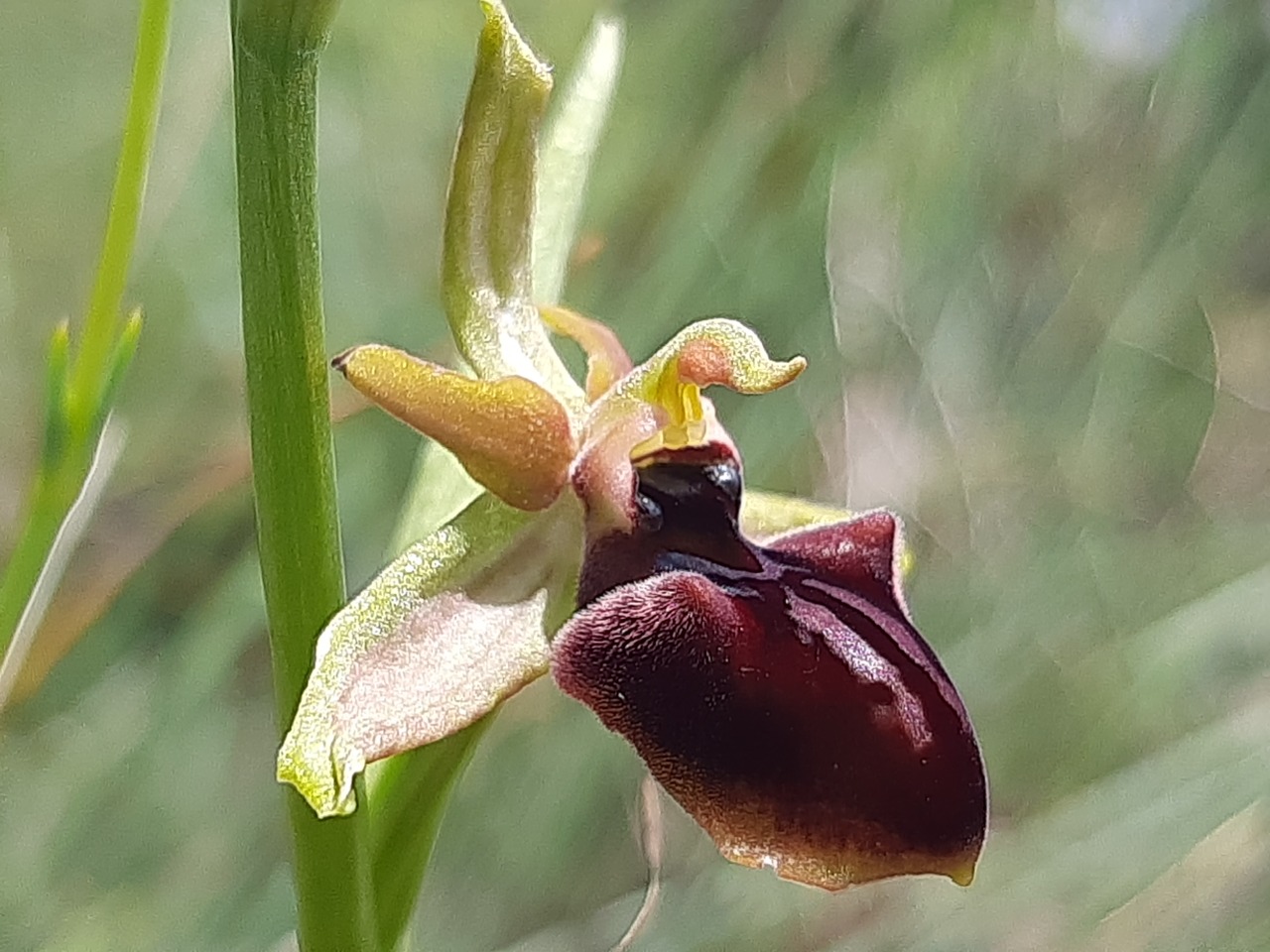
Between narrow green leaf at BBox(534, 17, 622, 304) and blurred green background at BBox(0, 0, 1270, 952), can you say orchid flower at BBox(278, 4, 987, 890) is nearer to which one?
narrow green leaf at BBox(534, 17, 622, 304)

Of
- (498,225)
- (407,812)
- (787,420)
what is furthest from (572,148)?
(787,420)

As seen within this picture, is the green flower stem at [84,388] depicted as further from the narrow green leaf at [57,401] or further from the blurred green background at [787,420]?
the blurred green background at [787,420]

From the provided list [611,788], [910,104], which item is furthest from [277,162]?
[910,104]

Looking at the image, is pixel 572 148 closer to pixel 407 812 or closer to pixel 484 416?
pixel 484 416

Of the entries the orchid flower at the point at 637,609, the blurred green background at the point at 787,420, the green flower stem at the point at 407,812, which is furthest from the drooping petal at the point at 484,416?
the blurred green background at the point at 787,420

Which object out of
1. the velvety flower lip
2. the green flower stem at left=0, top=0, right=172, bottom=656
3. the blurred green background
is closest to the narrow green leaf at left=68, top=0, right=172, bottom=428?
the green flower stem at left=0, top=0, right=172, bottom=656
